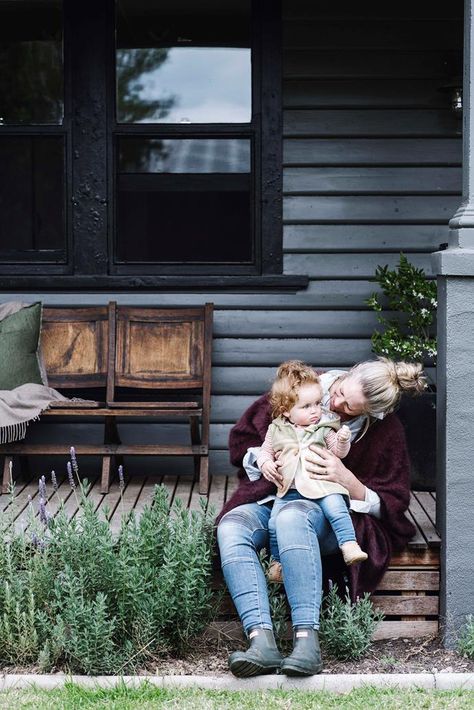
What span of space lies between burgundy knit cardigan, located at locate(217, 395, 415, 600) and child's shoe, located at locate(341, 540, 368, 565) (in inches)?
6.5

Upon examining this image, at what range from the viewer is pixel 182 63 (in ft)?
18.7

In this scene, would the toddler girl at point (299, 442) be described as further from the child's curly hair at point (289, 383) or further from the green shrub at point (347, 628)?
the green shrub at point (347, 628)

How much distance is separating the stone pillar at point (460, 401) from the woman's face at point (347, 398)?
359mm

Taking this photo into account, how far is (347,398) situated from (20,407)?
6.65ft

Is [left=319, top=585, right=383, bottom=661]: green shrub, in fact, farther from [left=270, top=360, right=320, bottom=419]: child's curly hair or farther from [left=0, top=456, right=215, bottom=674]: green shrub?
[left=270, top=360, right=320, bottom=419]: child's curly hair

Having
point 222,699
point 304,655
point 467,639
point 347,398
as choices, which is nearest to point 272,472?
point 347,398

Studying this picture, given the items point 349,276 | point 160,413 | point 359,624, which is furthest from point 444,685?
point 349,276

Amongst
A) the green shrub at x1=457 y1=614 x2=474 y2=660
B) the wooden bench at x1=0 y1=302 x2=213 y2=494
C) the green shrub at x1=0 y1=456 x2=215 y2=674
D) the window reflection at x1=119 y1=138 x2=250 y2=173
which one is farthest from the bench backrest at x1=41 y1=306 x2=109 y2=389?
the green shrub at x1=457 y1=614 x2=474 y2=660

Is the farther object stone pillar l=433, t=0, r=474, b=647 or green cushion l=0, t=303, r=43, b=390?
green cushion l=0, t=303, r=43, b=390

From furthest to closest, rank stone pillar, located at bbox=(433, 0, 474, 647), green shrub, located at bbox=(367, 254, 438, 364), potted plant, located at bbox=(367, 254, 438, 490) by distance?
green shrub, located at bbox=(367, 254, 438, 364), potted plant, located at bbox=(367, 254, 438, 490), stone pillar, located at bbox=(433, 0, 474, 647)

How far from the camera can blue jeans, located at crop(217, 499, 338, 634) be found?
357cm

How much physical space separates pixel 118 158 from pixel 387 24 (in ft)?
5.24

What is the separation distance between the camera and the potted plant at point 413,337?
5.03 metres

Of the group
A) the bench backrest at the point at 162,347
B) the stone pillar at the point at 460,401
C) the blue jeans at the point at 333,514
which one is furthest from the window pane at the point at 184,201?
the blue jeans at the point at 333,514
